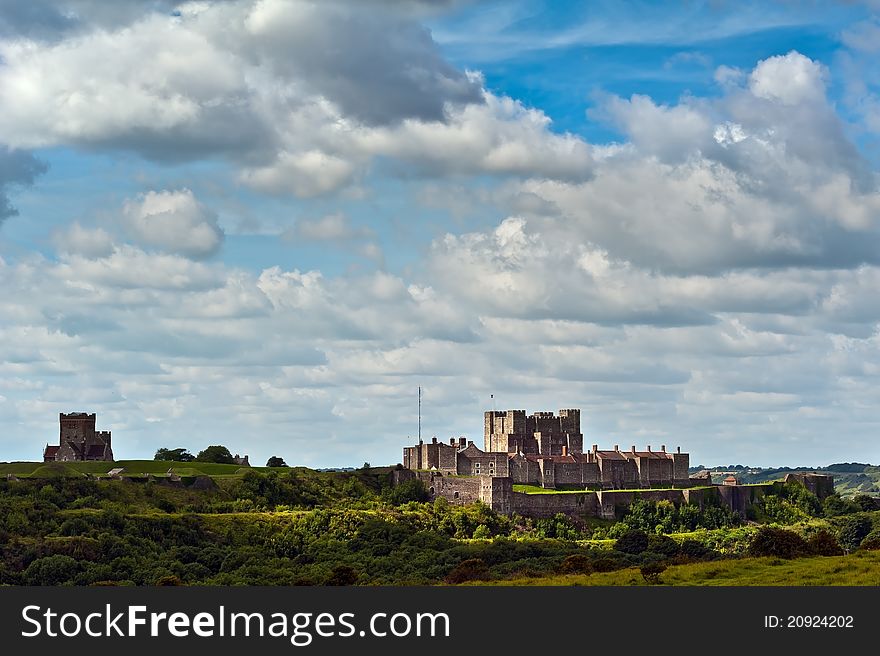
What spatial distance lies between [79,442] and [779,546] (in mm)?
86134

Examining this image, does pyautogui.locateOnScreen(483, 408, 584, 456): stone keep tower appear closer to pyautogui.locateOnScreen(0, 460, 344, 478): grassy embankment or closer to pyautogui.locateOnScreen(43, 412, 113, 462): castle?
pyautogui.locateOnScreen(0, 460, 344, 478): grassy embankment

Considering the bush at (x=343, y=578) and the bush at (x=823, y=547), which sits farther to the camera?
the bush at (x=343, y=578)

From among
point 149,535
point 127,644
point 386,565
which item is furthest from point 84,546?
point 127,644

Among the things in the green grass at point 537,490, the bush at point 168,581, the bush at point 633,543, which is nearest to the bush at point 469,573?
the bush at point 168,581

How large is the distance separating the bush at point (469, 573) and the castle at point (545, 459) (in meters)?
40.6

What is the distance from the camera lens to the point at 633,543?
104 m

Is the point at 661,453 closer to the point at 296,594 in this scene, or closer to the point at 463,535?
the point at 463,535

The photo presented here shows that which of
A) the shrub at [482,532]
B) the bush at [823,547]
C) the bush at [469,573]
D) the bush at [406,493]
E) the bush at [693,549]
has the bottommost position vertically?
the bush at [469,573]

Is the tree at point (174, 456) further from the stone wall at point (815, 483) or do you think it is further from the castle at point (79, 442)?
the stone wall at point (815, 483)

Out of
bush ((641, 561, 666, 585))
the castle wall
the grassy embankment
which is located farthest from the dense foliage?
bush ((641, 561, 666, 585))

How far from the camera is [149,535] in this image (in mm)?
98375

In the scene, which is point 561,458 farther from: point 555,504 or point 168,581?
point 168,581

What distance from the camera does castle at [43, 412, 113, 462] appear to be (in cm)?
13200

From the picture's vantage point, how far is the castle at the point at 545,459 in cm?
13138
